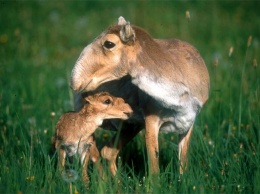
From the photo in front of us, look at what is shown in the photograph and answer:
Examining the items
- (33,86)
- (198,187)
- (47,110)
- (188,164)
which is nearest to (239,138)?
(188,164)

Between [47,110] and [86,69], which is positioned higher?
[86,69]

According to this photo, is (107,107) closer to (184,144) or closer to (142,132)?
(184,144)

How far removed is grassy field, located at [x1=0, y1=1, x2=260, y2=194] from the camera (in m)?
6.20

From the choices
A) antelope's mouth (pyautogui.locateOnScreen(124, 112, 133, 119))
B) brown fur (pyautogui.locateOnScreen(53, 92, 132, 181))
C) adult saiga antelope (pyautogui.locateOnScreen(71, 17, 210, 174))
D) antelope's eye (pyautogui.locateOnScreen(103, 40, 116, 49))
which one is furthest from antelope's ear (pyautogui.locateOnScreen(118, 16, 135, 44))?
antelope's mouth (pyautogui.locateOnScreen(124, 112, 133, 119))

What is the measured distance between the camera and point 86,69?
20.8 ft

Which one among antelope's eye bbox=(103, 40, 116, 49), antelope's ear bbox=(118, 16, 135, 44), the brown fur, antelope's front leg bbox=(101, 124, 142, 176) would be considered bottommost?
antelope's front leg bbox=(101, 124, 142, 176)

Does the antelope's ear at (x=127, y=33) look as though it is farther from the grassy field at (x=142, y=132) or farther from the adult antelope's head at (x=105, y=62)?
the grassy field at (x=142, y=132)

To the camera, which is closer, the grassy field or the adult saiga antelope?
the grassy field

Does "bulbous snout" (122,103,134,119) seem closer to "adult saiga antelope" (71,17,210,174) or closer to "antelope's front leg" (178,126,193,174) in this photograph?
"adult saiga antelope" (71,17,210,174)

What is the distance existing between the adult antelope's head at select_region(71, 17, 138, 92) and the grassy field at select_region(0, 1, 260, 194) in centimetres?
91

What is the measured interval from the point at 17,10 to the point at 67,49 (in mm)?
3246

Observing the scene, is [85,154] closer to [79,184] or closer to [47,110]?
[79,184]

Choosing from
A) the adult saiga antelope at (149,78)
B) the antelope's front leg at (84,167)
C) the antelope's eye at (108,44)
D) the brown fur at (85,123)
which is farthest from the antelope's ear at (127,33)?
the antelope's front leg at (84,167)

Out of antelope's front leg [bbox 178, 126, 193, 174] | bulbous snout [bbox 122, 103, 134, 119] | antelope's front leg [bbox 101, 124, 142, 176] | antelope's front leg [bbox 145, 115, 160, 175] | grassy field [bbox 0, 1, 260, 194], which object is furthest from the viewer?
antelope's front leg [bbox 101, 124, 142, 176]
